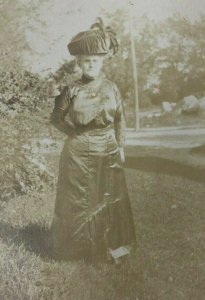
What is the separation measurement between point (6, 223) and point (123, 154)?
2.93ft

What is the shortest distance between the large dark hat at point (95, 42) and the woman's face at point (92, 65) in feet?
0.09

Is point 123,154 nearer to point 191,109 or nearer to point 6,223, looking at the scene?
point 191,109

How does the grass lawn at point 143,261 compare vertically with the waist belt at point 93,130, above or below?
below

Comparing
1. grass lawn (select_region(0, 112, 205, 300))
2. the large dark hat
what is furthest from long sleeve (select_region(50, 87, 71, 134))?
the large dark hat

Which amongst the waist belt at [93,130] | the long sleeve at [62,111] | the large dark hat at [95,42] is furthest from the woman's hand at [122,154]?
the large dark hat at [95,42]

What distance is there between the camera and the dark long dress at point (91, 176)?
8.85 ft

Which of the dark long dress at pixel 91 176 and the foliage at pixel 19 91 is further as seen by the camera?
the foliage at pixel 19 91

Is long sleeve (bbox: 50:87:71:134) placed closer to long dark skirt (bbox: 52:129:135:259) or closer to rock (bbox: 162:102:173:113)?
long dark skirt (bbox: 52:129:135:259)

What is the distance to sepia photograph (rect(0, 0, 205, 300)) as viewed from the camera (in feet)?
8.87

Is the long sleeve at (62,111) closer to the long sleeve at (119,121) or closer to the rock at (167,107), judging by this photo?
the long sleeve at (119,121)

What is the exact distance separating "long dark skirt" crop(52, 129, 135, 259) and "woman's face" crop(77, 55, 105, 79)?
1.14 ft

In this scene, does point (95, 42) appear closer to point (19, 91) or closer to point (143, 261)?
point (19, 91)

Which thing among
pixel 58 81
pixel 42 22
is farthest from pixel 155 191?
pixel 42 22

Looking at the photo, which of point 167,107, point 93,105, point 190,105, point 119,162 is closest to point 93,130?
point 93,105
